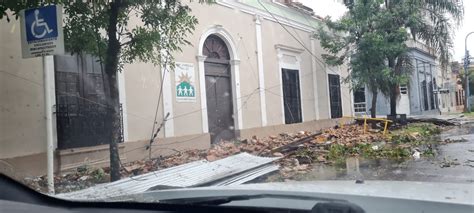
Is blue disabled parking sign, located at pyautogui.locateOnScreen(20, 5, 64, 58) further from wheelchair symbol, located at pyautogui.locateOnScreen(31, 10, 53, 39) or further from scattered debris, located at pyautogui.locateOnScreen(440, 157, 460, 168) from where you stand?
scattered debris, located at pyautogui.locateOnScreen(440, 157, 460, 168)

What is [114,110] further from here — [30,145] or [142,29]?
[30,145]

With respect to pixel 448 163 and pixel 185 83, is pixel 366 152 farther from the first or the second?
pixel 185 83

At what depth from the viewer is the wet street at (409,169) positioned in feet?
23.9

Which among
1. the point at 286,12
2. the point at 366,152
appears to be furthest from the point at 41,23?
the point at 286,12

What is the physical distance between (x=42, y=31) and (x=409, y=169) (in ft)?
20.5

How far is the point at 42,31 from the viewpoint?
Result: 512 centimetres

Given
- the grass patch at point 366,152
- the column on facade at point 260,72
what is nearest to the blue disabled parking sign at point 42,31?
the grass patch at point 366,152

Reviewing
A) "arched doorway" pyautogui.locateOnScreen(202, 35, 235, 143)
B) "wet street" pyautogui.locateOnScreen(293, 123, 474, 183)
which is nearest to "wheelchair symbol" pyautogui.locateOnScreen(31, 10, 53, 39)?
"wet street" pyautogui.locateOnScreen(293, 123, 474, 183)

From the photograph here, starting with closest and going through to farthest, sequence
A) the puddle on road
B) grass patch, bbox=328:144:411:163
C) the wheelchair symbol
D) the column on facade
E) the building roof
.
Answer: the wheelchair symbol → the puddle on road → grass patch, bbox=328:144:411:163 → the column on facade → the building roof

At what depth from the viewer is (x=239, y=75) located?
13.6 meters

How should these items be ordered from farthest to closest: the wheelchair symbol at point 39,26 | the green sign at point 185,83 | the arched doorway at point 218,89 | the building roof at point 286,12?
the building roof at point 286,12 → the arched doorway at point 218,89 → the green sign at point 185,83 → the wheelchair symbol at point 39,26

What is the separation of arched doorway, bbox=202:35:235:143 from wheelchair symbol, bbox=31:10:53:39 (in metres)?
7.25

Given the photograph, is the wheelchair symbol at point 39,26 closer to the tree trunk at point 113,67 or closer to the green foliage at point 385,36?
the tree trunk at point 113,67

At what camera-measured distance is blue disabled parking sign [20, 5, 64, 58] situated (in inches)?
195
